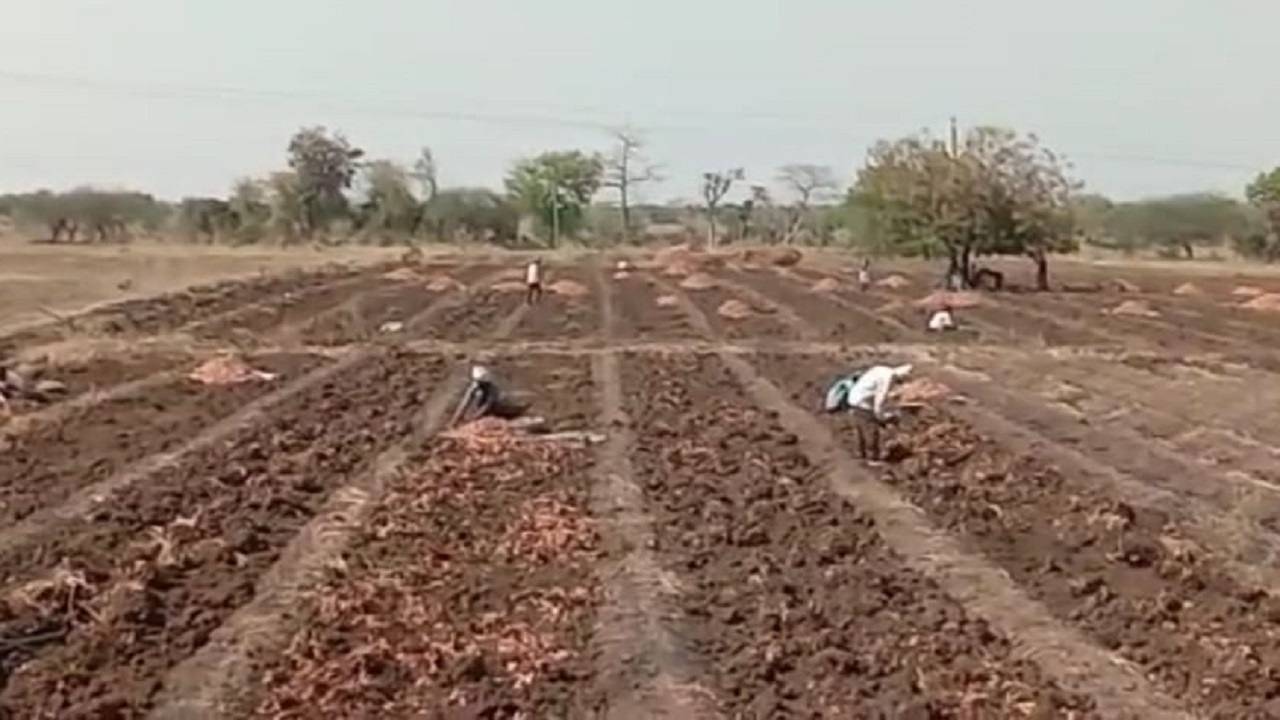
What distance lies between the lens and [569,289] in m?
51.4

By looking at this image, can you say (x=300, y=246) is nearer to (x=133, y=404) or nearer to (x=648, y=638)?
(x=133, y=404)

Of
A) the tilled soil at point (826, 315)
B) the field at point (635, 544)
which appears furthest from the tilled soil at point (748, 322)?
the field at point (635, 544)

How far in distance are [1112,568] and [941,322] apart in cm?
2529

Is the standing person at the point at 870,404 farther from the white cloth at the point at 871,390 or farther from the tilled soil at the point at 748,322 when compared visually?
the tilled soil at the point at 748,322

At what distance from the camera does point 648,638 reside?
1059cm

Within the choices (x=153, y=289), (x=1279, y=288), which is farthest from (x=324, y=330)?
(x=1279, y=288)

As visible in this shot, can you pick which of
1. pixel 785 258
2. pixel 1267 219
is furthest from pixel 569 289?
pixel 1267 219

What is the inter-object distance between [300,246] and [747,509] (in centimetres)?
8012

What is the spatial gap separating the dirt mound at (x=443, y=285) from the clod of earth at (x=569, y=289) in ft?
8.46

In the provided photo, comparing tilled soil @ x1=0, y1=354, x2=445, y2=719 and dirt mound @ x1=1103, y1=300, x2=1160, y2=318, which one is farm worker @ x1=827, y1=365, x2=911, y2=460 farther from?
dirt mound @ x1=1103, y1=300, x2=1160, y2=318

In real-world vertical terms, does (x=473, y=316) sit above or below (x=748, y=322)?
above

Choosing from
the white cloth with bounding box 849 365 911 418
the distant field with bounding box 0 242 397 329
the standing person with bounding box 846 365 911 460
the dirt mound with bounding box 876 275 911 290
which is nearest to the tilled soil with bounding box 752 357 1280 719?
the standing person with bounding box 846 365 911 460

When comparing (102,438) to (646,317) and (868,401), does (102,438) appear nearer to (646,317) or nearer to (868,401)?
(868,401)

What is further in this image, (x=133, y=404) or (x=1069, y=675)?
(x=133, y=404)
